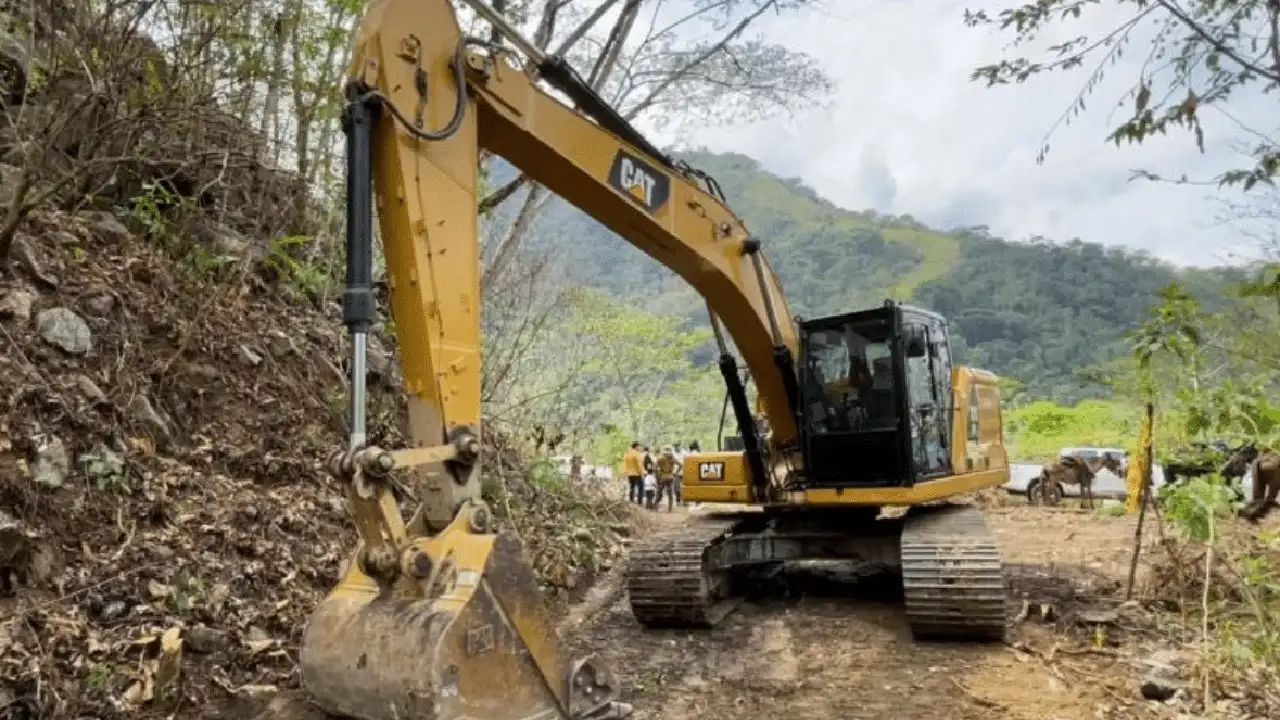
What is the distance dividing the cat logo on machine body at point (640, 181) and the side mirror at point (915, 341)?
2196 mm

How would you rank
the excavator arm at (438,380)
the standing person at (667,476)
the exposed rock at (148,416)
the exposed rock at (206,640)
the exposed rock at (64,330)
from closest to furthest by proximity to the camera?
→ the excavator arm at (438,380) < the exposed rock at (206,640) < the exposed rock at (64,330) < the exposed rock at (148,416) < the standing person at (667,476)

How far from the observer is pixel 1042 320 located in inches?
2371

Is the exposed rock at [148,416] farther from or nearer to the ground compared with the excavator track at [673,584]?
farther from the ground

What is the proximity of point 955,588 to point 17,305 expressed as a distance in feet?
18.6

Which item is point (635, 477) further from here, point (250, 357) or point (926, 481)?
point (250, 357)

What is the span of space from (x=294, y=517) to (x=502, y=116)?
8.88 feet

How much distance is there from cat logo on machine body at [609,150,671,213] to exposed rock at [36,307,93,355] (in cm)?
314

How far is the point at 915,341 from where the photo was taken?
22.1ft

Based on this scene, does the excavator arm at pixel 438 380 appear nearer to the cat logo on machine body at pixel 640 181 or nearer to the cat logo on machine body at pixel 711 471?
the cat logo on machine body at pixel 640 181

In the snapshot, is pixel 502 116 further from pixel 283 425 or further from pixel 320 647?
pixel 283 425

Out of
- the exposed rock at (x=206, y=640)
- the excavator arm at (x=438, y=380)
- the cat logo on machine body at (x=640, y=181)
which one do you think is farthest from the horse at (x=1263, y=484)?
the exposed rock at (x=206, y=640)

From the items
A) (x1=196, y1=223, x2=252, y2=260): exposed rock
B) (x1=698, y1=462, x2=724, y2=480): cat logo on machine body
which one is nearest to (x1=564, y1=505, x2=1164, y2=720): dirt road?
(x1=698, y1=462, x2=724, y2=480): cat logo on machine body

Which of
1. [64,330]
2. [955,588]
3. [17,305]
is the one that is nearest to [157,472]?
[64,330]

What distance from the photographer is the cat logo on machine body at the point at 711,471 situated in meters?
7.29
